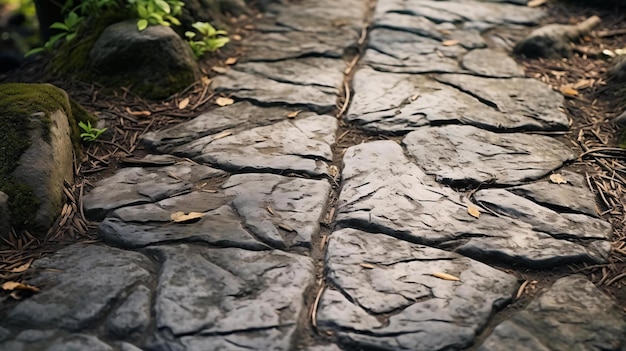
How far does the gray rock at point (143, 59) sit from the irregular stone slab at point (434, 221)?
1545mm

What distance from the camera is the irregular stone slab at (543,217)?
3.03 m

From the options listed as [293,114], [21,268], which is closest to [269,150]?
[293,114]

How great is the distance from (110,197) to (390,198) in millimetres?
1422

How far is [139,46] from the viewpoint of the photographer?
169 inches

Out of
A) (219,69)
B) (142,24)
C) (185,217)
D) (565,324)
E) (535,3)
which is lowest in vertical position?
(565,324)

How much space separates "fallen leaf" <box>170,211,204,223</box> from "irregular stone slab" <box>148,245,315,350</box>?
0.21m

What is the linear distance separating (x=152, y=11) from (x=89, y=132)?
3.66 ft

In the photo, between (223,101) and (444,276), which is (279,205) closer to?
(444,276)

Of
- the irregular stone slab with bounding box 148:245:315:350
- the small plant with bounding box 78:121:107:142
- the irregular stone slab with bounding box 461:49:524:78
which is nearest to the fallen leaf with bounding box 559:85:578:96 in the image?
the irregular stone slab with bounding box 461:49:524:78

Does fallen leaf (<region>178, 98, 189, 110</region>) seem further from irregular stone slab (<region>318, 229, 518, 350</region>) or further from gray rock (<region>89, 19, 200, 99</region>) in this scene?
irregular stone slab (<region>318, 229, 518, 350</region>)

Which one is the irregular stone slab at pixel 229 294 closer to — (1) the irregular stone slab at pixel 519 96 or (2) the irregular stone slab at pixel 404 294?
(2) the irregular stone slab at pixel 404 294

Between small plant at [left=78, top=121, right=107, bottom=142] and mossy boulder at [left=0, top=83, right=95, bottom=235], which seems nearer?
mossy boulder at [left=0, top=83, right=95, bottom=235]

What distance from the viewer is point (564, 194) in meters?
3.32

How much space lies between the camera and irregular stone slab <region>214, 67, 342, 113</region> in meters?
4.24
